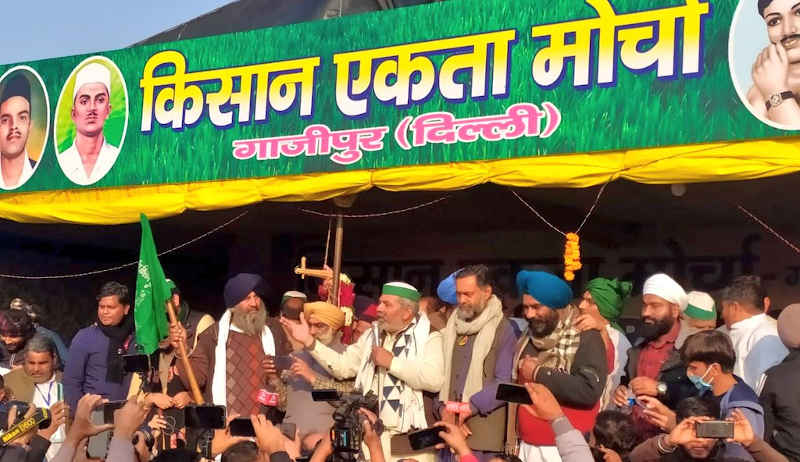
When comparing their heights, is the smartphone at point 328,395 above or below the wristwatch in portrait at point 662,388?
below

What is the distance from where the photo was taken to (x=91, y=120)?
9.88 m

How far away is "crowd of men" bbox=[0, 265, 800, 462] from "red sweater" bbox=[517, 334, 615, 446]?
0.01 metres

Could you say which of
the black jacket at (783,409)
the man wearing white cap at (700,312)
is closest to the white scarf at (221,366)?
the man wearing white cap at (700,312)

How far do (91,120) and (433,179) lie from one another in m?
3.61

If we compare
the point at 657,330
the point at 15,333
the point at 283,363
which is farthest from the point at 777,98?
the point at 15,333

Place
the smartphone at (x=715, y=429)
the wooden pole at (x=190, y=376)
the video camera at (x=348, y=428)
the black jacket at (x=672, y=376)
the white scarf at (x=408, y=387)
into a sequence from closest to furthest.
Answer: the smartphone at (x=715, y=429) → the video camera at (x=348, y=428) → the black jacket at (x=672, y=376) → the white scarf at (x=408, y=387) → the wooden pole at (x=190, y=376)

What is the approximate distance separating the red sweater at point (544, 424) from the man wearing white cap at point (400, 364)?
0.55m

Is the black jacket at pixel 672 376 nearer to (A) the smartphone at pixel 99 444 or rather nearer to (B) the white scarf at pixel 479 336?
(B) the white scarf at pixel 479 336

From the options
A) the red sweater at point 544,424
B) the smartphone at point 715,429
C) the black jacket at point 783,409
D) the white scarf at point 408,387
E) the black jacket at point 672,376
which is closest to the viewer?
the smartphone at point 715,429

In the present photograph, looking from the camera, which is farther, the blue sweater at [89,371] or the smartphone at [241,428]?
the blue sweater at [89,371]

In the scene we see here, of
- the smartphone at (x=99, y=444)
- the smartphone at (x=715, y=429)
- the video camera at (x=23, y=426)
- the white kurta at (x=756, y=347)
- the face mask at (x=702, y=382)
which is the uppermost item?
the white kurta at (x=756, y=347)

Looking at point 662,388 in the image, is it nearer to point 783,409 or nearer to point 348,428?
point 783,409

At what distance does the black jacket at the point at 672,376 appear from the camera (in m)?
5.35

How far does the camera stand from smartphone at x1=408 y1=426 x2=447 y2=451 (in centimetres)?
463
